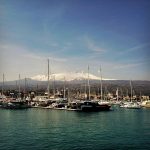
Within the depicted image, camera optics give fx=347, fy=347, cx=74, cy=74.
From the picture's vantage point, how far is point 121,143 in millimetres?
28812

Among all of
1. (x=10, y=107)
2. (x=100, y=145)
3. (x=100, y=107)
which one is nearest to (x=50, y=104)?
(x=10, y=107)

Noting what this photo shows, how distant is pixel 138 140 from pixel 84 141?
477cm

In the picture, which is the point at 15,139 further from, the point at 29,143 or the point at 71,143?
the point at 71,143

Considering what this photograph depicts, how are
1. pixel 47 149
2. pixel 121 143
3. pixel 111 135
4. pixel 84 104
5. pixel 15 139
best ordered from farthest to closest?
pixel 84 104, pixel 111 135, pixel 15 139, pixel 121 143, pixel 47 149

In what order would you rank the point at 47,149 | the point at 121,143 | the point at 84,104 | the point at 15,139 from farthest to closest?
1. the point at 84,104
2. the point at 15,139
3. the point at 121,143
4. the point at 47,149

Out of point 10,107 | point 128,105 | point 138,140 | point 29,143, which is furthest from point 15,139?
point 128,105

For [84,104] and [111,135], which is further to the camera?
[84,104]

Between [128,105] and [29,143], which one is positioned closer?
[29,143]

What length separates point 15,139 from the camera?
30.8 m

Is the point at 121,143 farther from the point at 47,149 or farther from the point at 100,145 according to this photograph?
the point at 47,149

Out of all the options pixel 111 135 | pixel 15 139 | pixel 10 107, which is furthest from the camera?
pixel 10 107

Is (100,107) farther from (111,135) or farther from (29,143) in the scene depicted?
(29,143)

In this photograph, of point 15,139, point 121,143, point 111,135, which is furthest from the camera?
point 111,135

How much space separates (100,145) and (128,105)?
5753 centimetres
